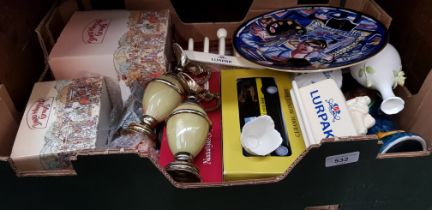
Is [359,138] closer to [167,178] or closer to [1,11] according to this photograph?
[167,178]

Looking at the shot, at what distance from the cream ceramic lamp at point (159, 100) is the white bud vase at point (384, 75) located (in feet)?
1.04

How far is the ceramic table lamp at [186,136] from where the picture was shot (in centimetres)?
51

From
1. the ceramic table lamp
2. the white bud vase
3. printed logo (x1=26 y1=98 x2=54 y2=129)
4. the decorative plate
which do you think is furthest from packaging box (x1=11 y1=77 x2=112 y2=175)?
the white bud vase

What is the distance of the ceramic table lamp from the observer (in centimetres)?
51

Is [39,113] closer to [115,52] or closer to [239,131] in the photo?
[115,52]

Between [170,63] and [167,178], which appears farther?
[170,63]

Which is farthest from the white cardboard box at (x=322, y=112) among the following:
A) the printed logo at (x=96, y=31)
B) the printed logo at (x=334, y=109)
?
the printed logo at (x=96, y=31)

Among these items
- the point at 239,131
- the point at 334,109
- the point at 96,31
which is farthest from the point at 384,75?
the point at 96,31

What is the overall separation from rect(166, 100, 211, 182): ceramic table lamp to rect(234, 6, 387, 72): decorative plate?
0.17m

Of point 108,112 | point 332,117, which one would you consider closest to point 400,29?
point 332,117

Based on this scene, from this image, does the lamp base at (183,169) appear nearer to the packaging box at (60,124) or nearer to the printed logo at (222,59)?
the packaging box at (60,124)

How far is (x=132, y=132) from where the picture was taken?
1.86 ft

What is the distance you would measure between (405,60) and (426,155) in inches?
11.4

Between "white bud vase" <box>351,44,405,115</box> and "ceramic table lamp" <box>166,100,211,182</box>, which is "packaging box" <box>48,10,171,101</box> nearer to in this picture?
"ceramic table lamp" <box>166,100,211,182</box>
